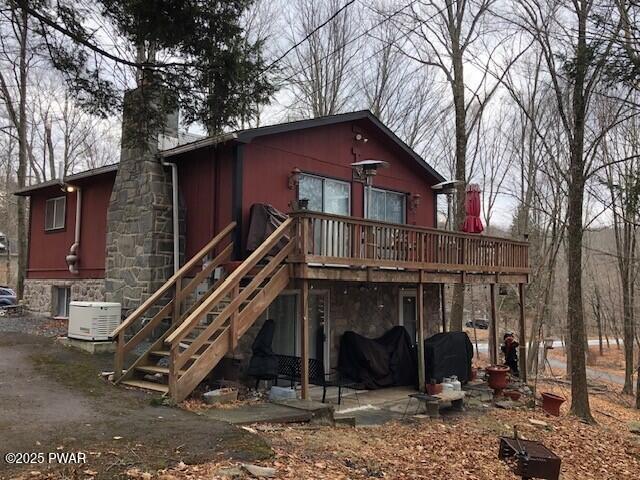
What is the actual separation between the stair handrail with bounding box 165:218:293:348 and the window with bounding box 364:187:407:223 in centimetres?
411

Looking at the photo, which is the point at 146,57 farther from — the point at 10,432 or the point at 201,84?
the point at 10,432

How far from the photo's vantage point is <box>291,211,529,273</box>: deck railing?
338 inches

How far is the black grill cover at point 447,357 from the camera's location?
10.9 meters

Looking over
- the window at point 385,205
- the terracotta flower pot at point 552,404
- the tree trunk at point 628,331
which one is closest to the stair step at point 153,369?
the window at point 385,205

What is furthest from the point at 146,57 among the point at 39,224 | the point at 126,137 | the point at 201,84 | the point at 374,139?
the point at 39,224

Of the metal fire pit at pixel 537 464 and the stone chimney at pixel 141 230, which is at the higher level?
the stone chimney at pixel 141 230

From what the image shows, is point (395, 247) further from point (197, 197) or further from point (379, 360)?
point (197, 197)

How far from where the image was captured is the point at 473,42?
58.2 ft

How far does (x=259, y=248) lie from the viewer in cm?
811

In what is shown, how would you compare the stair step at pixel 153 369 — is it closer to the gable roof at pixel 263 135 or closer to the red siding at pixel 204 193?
the red siding at pixel 204 193

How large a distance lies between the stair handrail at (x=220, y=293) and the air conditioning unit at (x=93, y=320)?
263 centimetres

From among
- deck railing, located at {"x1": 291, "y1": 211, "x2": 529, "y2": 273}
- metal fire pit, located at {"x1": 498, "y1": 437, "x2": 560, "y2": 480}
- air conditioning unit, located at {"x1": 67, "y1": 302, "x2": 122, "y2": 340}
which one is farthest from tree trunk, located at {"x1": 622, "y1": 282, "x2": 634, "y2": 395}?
air conditioning unit, located at {"x1": 67, "y1": 302, "x2": 122, "y2": 340}

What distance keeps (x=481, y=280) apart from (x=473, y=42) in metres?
9.22

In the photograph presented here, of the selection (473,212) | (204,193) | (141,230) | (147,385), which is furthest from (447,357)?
(141,230)
